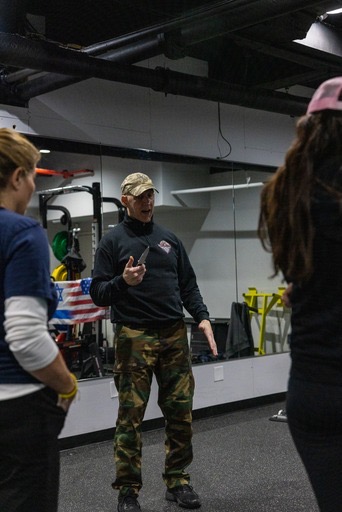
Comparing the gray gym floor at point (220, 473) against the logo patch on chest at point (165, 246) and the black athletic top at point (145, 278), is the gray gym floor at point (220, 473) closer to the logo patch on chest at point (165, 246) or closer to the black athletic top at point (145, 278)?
the black athletic top at point (145, 278)

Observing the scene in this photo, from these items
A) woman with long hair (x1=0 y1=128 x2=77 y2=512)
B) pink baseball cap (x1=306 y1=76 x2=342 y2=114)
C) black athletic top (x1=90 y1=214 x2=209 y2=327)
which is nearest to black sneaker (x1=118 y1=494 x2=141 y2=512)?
black athletic top (x1=90 y1=214 x2=209 y2=327)

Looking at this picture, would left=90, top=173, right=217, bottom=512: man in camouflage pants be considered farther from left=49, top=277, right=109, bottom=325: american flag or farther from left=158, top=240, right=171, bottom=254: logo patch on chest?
left=49, top=277, right=109, bottom=325: american flag

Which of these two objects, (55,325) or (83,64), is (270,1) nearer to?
(83,64)

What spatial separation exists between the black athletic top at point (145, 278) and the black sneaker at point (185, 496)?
0.75 metres

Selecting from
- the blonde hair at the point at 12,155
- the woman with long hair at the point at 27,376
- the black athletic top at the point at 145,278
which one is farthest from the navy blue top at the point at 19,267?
the black athletic top at the point at 145,278

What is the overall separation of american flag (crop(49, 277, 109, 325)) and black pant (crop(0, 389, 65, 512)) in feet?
9.61

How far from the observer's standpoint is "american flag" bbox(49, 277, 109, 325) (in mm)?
4281

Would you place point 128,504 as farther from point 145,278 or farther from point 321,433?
point 321,433

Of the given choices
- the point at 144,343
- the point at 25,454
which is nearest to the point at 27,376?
the point at 25,454

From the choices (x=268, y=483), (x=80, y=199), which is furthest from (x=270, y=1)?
(x=268, y=483)

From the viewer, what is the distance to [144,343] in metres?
2.85

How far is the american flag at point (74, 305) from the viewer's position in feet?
14.0

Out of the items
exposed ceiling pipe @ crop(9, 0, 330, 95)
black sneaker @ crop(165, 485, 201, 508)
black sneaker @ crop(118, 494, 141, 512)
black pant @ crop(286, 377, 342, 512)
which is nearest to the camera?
black pant @ crop(286, 377, 342, 512)

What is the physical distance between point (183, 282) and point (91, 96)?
197 cm
